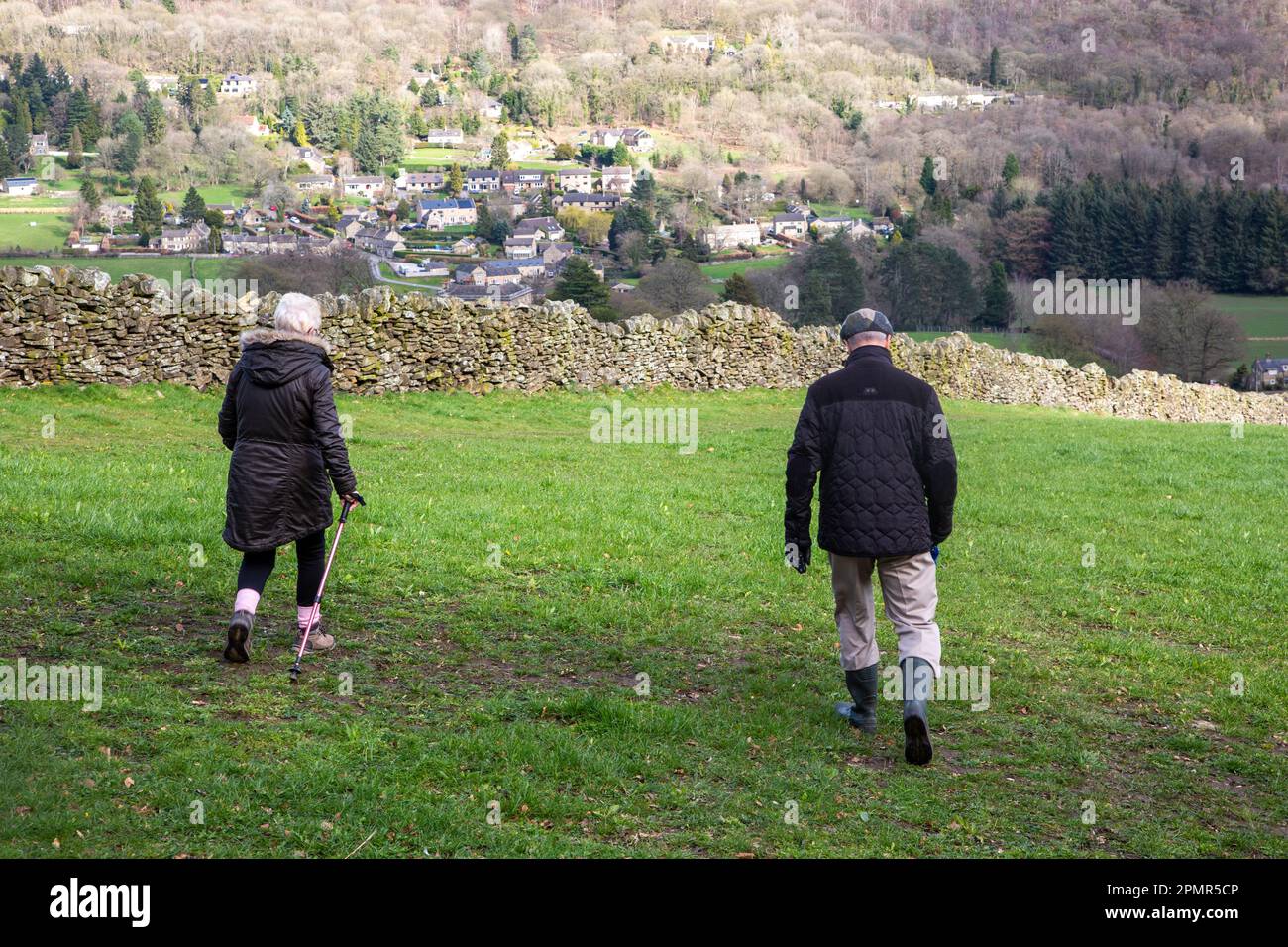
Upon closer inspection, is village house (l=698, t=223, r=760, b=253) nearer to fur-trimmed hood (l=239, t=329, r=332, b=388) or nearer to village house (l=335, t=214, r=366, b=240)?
village house (l=335, t=214, r=366, b=240)

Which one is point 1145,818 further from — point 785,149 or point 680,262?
point 785,149

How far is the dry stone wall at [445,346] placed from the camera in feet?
63.3

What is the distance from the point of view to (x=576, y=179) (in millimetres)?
131625

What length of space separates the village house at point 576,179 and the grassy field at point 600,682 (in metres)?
112

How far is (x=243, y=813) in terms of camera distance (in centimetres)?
519

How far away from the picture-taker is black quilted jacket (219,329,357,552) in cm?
711

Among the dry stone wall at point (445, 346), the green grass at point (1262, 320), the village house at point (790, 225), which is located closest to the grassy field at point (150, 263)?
the dry stone wall at point (445, 346)

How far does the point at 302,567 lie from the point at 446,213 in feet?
317

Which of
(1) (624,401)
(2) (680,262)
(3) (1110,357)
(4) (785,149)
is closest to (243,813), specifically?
(1) (624,401)

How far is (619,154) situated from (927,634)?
147 meters

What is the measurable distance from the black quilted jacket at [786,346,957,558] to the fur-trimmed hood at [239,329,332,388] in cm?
320

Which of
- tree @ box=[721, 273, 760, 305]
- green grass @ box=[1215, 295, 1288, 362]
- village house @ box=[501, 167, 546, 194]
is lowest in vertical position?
green grass @ box=[1215, 295, 1288, 362]

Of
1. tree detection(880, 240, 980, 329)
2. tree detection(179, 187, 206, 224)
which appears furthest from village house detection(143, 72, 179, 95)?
tree detection(880, 240, 980, 329)

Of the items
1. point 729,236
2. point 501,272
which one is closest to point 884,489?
point 501,272
